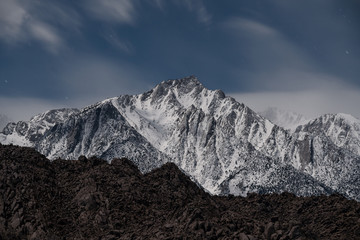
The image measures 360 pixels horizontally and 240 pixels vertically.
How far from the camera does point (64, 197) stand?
144750 millimetres

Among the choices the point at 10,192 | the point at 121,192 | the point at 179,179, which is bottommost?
the point at 10,192

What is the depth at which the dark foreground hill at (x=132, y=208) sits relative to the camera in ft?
416

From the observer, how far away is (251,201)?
17138 centimetres

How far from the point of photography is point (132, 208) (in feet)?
465

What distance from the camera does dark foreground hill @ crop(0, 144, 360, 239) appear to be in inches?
4988

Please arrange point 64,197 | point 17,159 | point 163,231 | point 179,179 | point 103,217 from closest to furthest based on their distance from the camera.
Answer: point 163,231 < point 103,217 < point 64,197 < point 17,159 < point 179,179

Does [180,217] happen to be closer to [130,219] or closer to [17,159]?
[130,219]

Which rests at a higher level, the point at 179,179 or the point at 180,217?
the point at 179,179

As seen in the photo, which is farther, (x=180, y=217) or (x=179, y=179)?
(x=179, y=179)

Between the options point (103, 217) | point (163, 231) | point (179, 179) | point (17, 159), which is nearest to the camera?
point (163, 231)

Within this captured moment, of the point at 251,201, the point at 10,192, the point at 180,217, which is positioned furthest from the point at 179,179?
the point at 10,192

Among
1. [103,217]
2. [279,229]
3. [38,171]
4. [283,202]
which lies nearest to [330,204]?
[283,202]

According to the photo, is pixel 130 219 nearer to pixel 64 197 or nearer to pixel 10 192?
pixel 64 197

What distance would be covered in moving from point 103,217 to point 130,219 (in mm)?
6053
